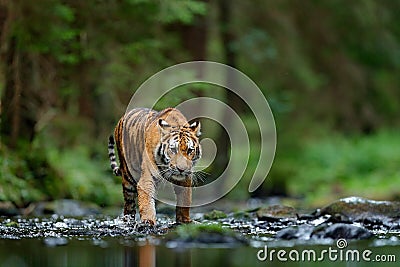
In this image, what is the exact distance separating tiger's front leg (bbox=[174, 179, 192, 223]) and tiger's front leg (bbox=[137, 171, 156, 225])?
26cm

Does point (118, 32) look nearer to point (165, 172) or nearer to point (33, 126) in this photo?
point (33, 126)

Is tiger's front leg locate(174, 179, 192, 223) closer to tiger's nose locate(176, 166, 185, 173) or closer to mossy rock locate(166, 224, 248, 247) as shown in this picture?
tiger's nose locate(176, 166, 185, 173)

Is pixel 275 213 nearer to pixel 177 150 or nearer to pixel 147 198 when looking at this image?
pixel 147 198

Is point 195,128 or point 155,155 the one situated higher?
point 195,128

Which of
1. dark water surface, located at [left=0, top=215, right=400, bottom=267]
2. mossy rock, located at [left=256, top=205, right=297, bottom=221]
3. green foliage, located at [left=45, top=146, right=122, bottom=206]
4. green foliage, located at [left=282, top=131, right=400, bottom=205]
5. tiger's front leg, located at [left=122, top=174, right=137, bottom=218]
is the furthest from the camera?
green foliage, located at [left=282, top=131, right=400, bottom=205]

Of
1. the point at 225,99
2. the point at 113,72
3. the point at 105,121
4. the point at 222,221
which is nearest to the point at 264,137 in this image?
the point at 225,99

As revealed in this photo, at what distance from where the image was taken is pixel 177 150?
7570 millimetres

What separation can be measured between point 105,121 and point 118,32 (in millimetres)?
2527

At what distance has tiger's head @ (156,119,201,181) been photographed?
298 inches

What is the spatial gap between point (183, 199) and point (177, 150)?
27.5 inches

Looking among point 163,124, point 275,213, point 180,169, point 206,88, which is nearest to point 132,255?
point 180,169

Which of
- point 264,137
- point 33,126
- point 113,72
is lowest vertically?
point 33,126

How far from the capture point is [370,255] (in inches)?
254

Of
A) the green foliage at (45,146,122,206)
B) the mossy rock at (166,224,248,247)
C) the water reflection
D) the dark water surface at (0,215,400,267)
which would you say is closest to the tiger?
the dark water surface at (0,215,400,267)
